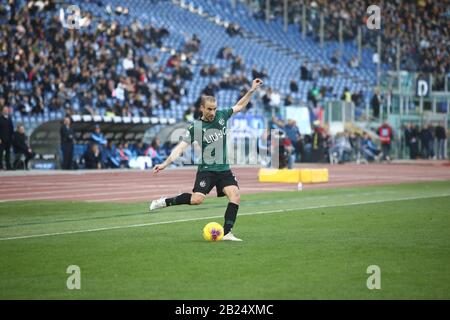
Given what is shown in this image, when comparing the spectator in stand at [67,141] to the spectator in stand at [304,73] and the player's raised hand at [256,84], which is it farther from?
the player's raised hand at [256,84]

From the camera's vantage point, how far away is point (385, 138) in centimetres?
4866

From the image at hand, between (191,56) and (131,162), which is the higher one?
(191,56)

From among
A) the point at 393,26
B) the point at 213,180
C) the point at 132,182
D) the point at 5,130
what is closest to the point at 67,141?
the point at 5,130

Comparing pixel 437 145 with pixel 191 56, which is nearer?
pixel 191 56


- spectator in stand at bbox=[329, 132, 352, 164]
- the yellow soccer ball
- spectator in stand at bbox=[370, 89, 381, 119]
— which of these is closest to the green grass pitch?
the yellow soccer ball

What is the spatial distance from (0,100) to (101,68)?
5.67 m

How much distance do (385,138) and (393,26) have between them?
1119 centimetres

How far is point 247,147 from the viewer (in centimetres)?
4281

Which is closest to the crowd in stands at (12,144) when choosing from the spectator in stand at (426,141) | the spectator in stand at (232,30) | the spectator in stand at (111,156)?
the spectator in stand at (111,156)

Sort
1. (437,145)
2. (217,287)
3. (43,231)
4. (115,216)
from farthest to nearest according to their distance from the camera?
1. (437,145)
2. (115,216)
3. (43,231)
4. (217,287)

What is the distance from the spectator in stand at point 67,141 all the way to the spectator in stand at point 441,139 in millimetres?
22599

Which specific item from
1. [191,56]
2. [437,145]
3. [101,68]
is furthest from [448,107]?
[101,68]

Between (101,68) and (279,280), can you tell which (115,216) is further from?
(101,68)
